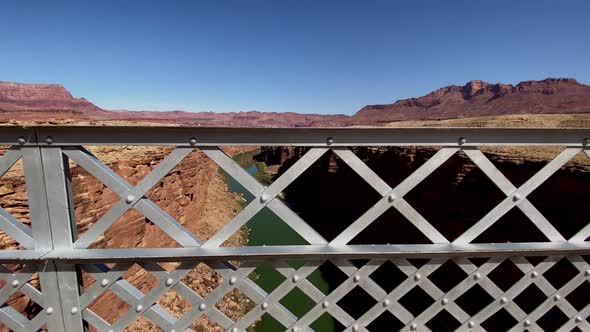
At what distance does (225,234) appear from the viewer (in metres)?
1.56

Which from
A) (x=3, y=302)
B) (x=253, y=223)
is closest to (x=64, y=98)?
(x=253, y=223)

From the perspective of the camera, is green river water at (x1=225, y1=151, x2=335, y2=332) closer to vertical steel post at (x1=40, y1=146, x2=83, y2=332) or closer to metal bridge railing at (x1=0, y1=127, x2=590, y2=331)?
metal bridge railing at (x1=0, y1=127, x2=590, y2=331)

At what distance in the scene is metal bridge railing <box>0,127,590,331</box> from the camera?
4.78 feet

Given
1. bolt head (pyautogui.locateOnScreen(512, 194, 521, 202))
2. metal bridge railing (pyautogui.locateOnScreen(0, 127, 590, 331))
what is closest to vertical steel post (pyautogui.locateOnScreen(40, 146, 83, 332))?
metal bridge railing (pyautogui.locateOnScreen(0, 127, 590, 331))

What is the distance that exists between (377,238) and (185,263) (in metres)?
18.3

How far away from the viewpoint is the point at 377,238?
18500mm

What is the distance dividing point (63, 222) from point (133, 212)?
9092 mm

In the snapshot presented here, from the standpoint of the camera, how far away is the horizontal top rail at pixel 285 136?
4.69ft

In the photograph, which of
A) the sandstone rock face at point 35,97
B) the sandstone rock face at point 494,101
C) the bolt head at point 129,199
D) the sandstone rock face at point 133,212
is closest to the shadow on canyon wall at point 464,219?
the bolt head at point 129,199

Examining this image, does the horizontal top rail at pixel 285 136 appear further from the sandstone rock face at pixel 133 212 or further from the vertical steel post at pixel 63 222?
the sandstone rock face at pixel 133 212

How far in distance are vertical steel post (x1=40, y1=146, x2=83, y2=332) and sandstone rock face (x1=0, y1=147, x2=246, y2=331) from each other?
463 centimetres

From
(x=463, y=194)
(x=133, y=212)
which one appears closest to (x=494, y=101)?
(x=463, y=194)

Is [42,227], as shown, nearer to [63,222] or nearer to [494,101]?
[63,222]

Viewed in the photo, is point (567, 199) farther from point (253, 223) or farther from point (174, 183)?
point (253, 223)
